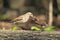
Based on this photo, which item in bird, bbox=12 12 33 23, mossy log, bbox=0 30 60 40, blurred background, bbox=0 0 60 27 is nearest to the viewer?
mossy log, bbox=0 30 60 40

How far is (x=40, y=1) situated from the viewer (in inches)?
245

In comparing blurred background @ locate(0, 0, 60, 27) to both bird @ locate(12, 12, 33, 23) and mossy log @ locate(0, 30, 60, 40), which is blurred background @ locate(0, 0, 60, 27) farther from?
mossy log @ locate(0, 30, 60, 40)

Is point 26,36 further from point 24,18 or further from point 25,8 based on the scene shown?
point 25,8

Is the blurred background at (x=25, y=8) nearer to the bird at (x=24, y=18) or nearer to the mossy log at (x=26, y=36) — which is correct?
the bird at (x=24, y=18)

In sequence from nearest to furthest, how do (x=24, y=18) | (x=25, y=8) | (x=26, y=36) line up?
(x=26, y=36) → (x=24, y=18) → (x=25, y=8)

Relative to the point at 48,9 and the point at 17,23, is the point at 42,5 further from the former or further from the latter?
the point at 17,23

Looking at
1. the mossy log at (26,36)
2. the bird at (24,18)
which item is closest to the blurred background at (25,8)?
the bird at (24,18)

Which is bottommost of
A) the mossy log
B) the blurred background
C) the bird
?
the mossy log

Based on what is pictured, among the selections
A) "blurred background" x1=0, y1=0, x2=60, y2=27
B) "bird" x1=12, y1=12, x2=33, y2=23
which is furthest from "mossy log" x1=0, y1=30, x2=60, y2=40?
"blurred background" x1=0, y1=0, x2=60, y2=27

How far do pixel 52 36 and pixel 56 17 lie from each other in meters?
4.41

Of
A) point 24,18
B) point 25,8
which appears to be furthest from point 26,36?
point 25,8

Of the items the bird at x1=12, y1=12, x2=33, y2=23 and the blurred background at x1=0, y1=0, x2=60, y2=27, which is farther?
the blurred background at x1=0, y1=0, x2=60, y2=27

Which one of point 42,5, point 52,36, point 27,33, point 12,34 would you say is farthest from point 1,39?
point 42,5

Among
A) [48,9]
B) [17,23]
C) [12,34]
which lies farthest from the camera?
[48,9]
